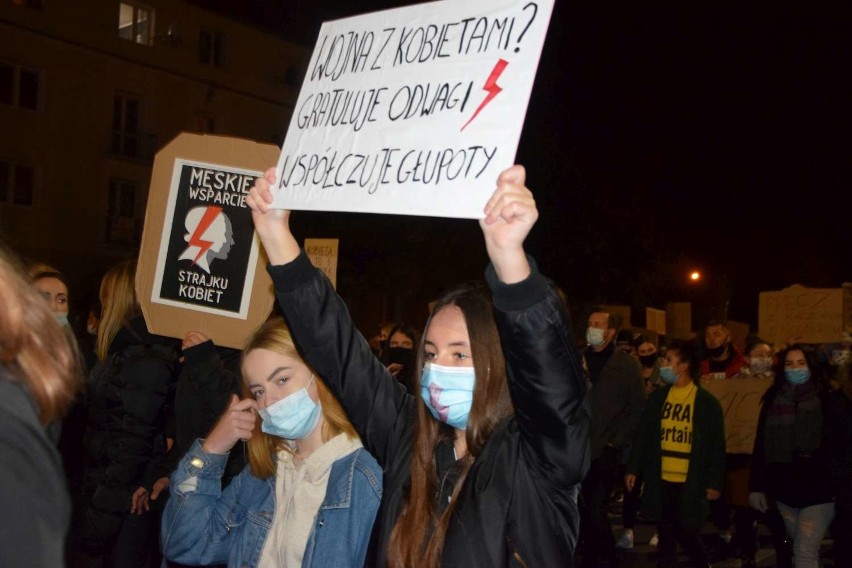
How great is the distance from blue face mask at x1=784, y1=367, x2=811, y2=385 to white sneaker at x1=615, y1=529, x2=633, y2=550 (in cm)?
281

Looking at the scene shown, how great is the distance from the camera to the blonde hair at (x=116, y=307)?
17.6 feet

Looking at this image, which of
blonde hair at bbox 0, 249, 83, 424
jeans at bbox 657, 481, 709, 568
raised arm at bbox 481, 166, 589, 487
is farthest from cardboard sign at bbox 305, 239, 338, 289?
blonde hair at bbox 0, 249, 83, 424

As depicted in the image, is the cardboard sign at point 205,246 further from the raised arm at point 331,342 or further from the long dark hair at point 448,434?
the long dark hair at point 448,434

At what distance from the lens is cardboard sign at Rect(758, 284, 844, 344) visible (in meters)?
12.6

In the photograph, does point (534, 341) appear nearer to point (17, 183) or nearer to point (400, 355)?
point (400, 355)

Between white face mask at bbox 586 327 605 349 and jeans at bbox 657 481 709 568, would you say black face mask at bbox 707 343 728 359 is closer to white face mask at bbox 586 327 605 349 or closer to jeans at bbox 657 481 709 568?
white face mask at bbox 586 327 605 349

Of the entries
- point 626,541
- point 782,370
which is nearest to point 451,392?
point 782,370

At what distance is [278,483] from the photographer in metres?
3.27

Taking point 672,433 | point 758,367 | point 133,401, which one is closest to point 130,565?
point 133,401

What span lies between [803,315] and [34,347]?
12644 mm

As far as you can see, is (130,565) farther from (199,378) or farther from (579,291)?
(579,291)

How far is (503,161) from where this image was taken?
240 cm

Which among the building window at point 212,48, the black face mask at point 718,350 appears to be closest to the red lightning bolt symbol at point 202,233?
the black face mask at point 718,350

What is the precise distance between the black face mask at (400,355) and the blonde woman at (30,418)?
8274mm
